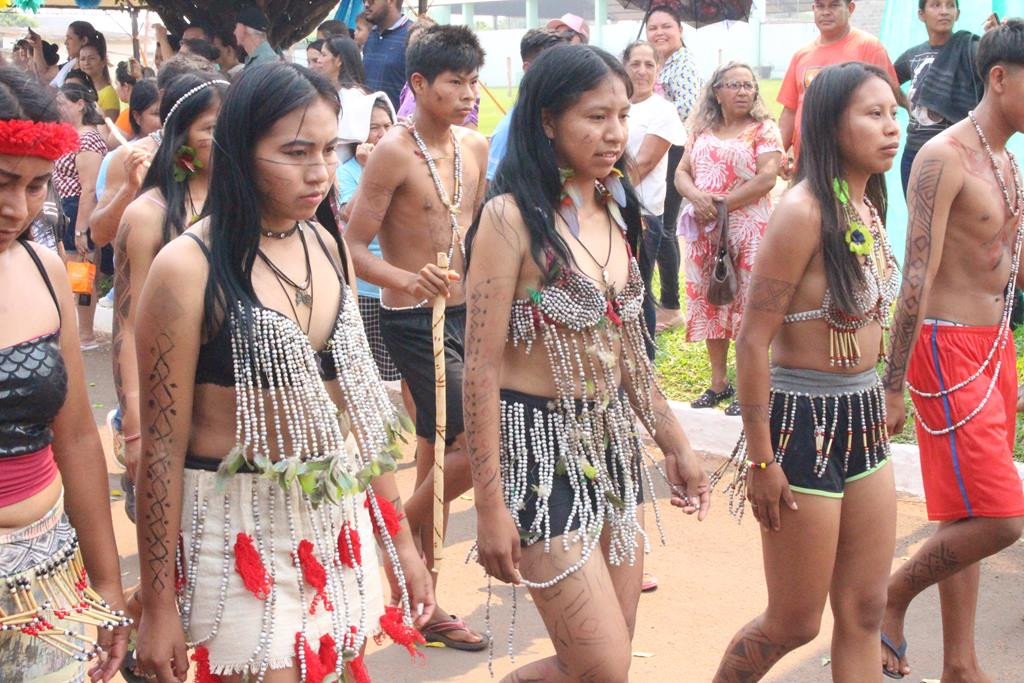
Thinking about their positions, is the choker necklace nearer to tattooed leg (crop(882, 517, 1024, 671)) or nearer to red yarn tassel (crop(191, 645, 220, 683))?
red yarn tassel (crop(191, 645, 220, 683))

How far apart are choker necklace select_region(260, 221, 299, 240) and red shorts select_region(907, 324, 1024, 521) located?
233 cm

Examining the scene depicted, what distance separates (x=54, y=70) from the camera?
13688 millimetres

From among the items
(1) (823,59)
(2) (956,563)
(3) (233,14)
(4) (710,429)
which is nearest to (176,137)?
(2) (956,563)

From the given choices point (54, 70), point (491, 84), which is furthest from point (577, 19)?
point (491, 84)

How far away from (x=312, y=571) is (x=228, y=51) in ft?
34.3

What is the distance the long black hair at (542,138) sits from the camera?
3.38m

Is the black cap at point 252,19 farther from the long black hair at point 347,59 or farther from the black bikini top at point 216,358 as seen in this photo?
the black bikini top at point 216,358

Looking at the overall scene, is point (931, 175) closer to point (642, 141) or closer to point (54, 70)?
point (642, 141)

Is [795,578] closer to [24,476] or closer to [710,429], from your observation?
[24,476]

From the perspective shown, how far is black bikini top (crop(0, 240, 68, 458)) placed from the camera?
265cm

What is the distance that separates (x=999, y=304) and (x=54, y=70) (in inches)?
464

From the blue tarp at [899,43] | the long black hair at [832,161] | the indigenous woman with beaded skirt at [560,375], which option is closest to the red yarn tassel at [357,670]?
the indigenous woman with beaded skirt at [560,375]

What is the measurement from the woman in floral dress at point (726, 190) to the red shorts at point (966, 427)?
125 inches

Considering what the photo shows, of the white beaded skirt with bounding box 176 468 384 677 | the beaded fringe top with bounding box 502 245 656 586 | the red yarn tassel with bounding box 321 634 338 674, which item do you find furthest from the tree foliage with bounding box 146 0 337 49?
the red yarn tassel with bounding box 321 634 338 674
